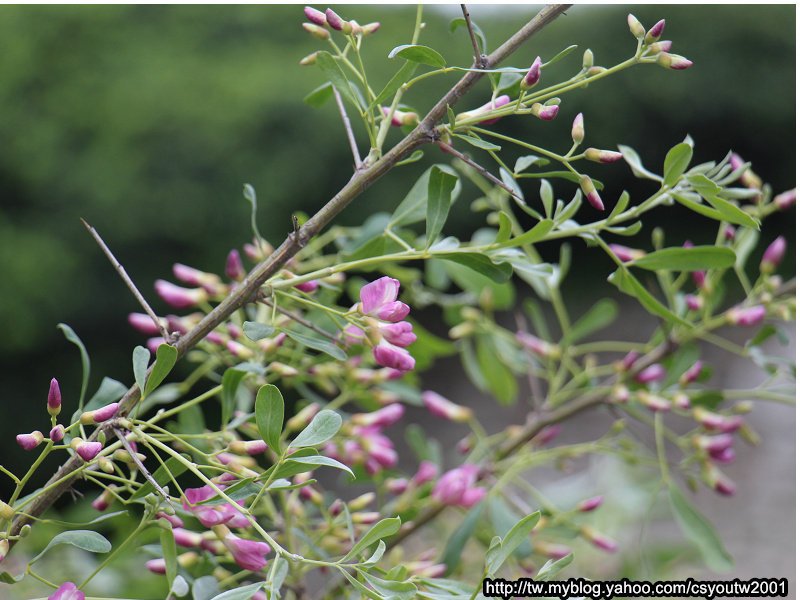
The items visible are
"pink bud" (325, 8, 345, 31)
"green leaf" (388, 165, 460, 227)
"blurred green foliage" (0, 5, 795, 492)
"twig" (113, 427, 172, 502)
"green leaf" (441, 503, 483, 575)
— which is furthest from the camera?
"blurred green foliage" (0, 5, 795, 492)

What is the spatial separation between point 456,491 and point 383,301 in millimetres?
296

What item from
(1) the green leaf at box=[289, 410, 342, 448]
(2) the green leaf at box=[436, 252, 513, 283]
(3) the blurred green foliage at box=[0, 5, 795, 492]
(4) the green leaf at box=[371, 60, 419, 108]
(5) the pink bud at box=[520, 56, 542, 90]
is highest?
(4) the green leaf at box=[371, 60, 419, 108]

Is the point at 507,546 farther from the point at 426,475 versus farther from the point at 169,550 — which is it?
the point at 426,475

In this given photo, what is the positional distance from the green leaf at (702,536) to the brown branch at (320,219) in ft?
1.60

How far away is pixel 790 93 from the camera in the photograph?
404cm

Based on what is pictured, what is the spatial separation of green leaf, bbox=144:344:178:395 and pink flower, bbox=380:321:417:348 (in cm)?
13

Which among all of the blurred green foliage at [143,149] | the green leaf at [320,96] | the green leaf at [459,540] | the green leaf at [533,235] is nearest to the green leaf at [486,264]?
the green leaf at [533,235]

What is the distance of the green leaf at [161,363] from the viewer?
47 cm

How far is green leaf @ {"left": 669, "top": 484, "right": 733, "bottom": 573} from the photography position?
803 mm

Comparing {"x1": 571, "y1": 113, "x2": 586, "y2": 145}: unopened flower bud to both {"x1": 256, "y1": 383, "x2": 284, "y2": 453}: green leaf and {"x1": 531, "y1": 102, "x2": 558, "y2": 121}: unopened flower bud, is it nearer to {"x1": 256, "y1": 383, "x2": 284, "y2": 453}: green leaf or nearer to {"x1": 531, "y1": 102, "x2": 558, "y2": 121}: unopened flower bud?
{"x1": 531, "y1": 102, "x2": 558, "y2": 121}: unopened flower bud

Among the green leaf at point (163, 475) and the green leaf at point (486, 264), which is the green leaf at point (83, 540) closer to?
the green leaf at point (163, 475)

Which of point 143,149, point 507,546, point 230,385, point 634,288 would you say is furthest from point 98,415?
point 143,149

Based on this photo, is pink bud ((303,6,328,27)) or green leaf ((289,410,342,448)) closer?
green leaf ((289,410,342,448))

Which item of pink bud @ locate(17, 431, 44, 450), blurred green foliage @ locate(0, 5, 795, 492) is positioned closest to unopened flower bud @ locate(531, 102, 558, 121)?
pink bud @ locate(17, 431, 44, 450)
